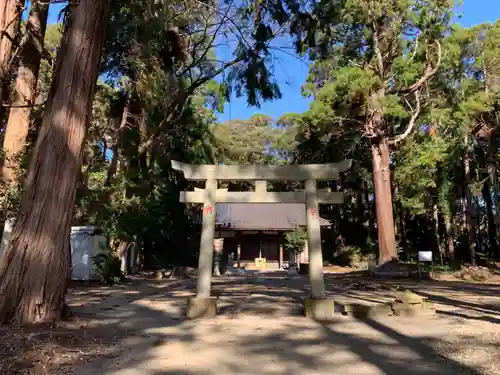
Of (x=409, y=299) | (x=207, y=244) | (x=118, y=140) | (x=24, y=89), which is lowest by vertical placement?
(x=409, y=299)

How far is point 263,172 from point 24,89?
222 inches

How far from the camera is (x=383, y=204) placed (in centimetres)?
1697

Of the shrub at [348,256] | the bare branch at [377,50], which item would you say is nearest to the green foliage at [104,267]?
the bare branch at [377,50]

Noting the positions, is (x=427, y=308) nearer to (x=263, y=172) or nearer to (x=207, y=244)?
(x=263, y=172)

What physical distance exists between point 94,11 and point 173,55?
20.7 feet

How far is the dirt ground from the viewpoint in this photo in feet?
12.8

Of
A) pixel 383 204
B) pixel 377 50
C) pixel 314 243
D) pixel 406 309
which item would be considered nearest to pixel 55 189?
pixel 314 243

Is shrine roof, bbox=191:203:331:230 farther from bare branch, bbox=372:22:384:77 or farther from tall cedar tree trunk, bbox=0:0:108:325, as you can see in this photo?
tall cedar tree trunk, bbox=0:0:108:325

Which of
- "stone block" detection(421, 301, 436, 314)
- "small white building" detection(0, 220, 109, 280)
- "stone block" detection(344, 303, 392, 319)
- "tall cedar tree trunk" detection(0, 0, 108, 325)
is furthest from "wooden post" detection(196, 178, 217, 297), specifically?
"small white building" detection(0, 220, 109, 280)

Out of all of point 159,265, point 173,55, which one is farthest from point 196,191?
point 159,265

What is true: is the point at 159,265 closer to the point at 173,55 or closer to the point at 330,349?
the point at 173,55

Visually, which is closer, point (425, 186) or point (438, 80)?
point (438, 80)

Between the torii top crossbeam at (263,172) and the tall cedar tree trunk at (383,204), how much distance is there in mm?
9980

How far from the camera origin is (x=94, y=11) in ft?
20.1
